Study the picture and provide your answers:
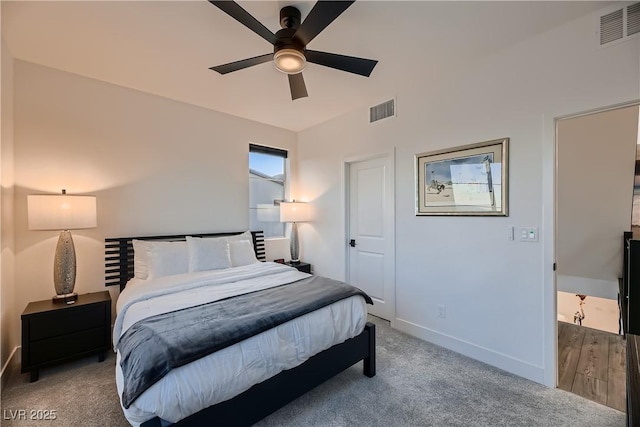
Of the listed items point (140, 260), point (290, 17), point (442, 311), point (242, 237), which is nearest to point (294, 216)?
point (242, 237)

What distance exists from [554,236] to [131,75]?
13.8 feet

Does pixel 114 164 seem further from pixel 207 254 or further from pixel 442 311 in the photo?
pixel 442 311

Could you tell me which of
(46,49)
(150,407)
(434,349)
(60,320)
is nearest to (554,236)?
(434,349)

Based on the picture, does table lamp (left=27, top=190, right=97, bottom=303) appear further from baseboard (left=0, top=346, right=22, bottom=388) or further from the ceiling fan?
the ceiling fan

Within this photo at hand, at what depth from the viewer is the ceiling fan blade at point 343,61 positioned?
6.37 ft

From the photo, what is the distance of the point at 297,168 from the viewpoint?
4.76 meters

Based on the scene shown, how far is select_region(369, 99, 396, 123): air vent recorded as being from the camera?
3300 millimetres

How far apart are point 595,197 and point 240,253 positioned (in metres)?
4.67

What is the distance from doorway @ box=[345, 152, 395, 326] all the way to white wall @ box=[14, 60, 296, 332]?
1.62m

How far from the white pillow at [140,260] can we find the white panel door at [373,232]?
2.54 meters

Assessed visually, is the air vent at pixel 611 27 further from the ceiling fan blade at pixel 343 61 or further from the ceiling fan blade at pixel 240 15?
the ceiling fan blade at pixel 240 15

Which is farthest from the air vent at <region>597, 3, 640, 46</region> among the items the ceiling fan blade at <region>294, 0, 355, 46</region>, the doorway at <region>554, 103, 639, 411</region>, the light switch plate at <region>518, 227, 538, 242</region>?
the ceiling fan blade at <region>294, 0, 355, 46</region>

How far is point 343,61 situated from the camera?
2.00 meters

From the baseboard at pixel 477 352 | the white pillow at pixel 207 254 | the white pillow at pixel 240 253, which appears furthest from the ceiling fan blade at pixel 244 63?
the baseboard at pixel 477 352
